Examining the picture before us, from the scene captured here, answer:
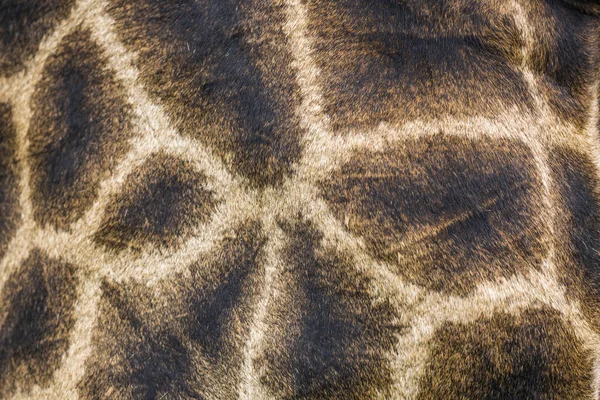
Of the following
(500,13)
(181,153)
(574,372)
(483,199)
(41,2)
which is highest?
(41,2)

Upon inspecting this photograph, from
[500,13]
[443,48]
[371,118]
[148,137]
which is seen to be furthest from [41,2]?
[500,13]

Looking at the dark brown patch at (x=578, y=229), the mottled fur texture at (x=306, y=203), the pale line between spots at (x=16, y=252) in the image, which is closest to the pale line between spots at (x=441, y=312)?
the mottled fur texture at (x=306, y=203)

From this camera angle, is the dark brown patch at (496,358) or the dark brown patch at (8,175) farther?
the dark brown patch at (8,175)

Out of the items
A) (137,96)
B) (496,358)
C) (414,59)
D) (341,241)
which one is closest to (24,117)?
(137,96)

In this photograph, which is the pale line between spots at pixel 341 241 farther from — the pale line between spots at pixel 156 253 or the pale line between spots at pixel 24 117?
the pale line between spots at pixel 24 117

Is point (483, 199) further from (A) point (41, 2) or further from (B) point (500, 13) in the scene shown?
(A) point (41, 2)

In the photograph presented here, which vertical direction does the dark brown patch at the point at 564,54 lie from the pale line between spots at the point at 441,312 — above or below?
above
